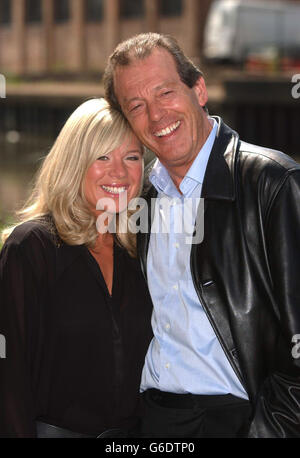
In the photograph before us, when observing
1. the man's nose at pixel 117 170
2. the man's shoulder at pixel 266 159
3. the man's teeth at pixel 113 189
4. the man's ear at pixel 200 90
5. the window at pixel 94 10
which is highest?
the window at pixel 94 10

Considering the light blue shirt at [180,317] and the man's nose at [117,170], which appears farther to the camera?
the man's nose at [117,170]

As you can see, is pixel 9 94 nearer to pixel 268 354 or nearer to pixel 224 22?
pixel 224 22

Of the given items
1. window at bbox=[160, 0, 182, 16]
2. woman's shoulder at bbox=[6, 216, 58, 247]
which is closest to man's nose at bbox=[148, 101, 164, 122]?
woman's shoulder at bbox=[6, 216, 58, 247]

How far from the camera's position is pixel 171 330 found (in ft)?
9.11

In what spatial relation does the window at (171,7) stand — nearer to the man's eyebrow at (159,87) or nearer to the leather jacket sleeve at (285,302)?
the man's eyebrow at (159,87)

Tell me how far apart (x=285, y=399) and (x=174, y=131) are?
3.73 feet

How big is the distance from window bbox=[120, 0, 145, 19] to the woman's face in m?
25.7

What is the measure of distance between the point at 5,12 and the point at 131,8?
9.33 m

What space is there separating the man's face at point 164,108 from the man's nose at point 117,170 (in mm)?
170

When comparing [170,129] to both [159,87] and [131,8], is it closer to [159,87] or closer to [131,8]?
[159,87]

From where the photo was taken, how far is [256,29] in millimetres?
20984

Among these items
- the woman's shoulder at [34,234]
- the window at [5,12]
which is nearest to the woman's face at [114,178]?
the woman's shoulder at [34,234]

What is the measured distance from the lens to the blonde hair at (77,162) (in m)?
3.08

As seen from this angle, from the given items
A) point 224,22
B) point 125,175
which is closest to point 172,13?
point 224,22
